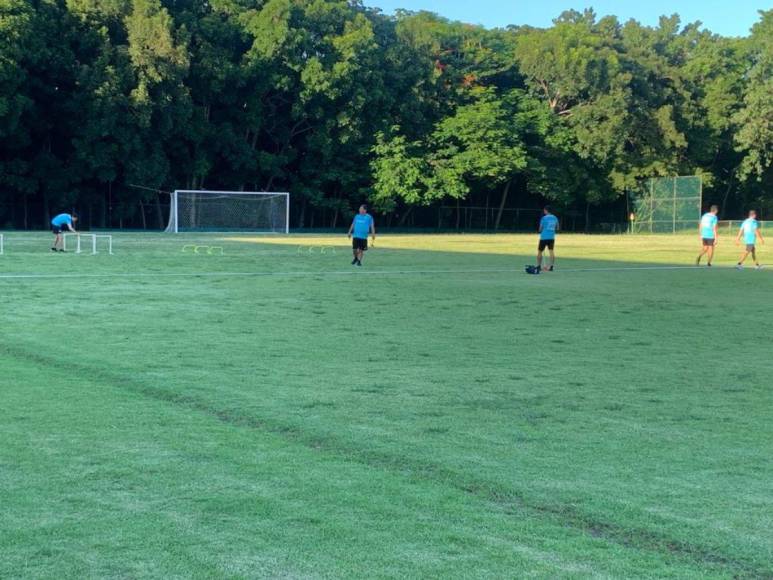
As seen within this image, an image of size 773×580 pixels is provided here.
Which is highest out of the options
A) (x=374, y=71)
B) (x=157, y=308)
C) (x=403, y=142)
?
(x=374, y=71)

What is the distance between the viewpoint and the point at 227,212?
5584cm

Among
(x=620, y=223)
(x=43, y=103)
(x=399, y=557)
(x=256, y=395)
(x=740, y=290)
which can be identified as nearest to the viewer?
(x=399, y=557)

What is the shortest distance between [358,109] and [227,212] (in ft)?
41.0

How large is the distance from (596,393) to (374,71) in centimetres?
5726

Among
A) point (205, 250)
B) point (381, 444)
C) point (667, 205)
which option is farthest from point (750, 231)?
point (667, 205)

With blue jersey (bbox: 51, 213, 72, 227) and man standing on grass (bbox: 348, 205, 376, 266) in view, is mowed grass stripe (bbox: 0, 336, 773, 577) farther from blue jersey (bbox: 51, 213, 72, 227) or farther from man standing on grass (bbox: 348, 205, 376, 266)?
blue jersey (bbox: 51, 213, 72, 227)

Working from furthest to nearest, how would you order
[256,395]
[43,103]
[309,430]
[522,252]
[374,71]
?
[374,71]
[43,103]
[522,252]
[256,395]
[309,430]

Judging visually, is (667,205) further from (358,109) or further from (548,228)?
(548,228)

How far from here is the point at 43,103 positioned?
56438 mm

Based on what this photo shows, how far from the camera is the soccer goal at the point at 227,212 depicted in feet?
179

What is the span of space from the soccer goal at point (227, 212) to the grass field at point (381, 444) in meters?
40.5

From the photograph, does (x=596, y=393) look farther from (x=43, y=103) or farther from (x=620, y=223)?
(x=620, y=223)

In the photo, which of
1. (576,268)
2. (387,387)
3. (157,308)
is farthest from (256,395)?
(576,268)

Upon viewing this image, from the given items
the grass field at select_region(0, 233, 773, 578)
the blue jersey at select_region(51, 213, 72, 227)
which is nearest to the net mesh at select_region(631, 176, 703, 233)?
the blue jersey at select_region(51, 213, 72, 227)
